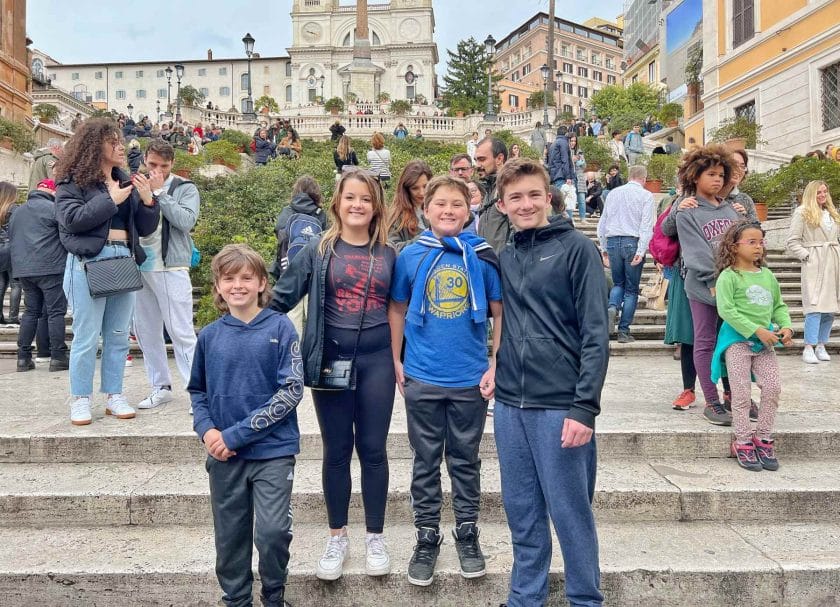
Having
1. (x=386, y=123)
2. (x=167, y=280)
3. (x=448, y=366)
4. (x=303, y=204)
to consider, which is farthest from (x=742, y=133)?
(x=386, y=123)

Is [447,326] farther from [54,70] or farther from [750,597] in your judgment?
[54,70]

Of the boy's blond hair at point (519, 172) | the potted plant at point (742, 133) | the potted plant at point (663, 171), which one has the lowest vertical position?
the boy's blond hair at point (519, 172)

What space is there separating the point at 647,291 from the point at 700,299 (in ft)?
16.2

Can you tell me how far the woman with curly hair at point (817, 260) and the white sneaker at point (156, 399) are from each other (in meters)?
6.68

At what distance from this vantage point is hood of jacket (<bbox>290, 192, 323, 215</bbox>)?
17.8ft

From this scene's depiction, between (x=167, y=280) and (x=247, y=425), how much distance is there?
2565 mm

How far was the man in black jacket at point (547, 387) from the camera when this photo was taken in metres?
2.49

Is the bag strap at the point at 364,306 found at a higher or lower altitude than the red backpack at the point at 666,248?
lower

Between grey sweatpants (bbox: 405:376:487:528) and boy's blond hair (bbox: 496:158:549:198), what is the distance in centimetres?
97

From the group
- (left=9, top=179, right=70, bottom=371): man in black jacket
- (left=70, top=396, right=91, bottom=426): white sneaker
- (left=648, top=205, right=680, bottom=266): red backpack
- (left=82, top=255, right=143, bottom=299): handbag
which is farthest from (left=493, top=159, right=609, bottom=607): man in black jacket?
(left=9, top=179, right=70, bottom=371): man in black jacket

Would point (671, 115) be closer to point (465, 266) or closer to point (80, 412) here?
point (465, 266)

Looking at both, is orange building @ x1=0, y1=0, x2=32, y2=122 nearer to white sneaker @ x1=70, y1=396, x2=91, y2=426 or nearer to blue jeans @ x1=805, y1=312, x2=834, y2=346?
white sneaker @ x1=70, y1=396, x2=91, y2=426

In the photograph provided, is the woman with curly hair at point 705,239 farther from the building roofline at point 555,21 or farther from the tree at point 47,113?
the building roofline at point 555,21

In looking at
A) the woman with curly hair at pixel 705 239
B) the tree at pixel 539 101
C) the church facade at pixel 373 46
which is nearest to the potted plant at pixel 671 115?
the tree at pixel 539 101
